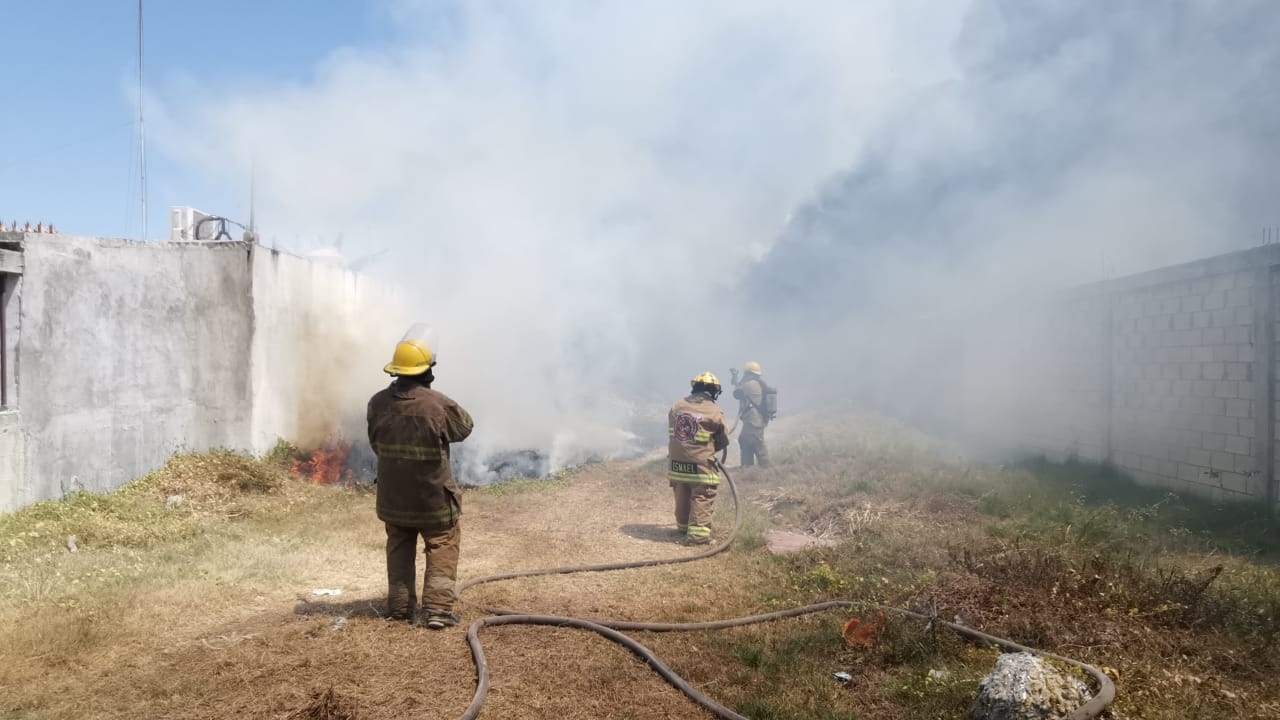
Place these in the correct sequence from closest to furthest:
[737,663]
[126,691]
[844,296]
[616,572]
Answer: [126,691] < [737,663] < [616,572] < [844,296]

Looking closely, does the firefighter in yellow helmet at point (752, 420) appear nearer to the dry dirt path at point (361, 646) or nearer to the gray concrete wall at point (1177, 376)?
the gray concrete wall at point (1177, 376)

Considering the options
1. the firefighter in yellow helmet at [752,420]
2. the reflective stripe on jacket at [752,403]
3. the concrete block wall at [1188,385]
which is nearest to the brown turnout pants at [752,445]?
the firefighter in yellow helmet at [752,420]

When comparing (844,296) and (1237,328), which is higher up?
(844,296)

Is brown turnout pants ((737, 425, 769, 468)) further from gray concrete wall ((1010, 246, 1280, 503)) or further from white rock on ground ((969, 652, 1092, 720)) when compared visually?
white rock on ground ((969, 652, 1092, 720))

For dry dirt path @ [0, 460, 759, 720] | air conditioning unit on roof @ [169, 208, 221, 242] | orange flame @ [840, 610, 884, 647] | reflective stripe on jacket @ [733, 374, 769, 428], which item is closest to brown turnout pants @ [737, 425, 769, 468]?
reflective stripe on jacket @ [733, 374, 769, 428]

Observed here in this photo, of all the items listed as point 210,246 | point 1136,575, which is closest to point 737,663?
point 1136,575

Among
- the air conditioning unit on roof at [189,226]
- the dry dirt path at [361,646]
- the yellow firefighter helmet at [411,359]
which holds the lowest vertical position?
the dry dirt path at [361,646]

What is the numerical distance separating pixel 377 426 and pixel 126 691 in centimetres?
211

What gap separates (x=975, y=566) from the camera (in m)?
5.61

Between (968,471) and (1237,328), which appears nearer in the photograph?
(1237,328)

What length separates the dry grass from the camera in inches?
159

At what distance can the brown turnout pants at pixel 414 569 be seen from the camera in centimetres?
539

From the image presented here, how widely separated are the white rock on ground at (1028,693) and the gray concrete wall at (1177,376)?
7008 mm

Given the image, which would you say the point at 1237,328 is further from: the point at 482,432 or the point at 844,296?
the point at 844,296
